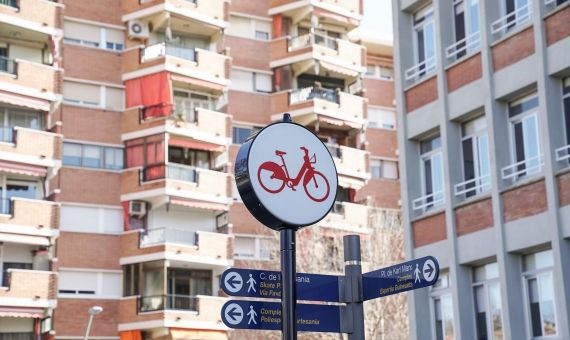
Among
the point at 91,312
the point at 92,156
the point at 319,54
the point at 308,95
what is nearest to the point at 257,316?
the point at 91,312

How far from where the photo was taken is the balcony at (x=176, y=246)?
3788cm

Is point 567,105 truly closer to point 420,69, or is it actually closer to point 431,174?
point 431,174

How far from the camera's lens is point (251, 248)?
135 ft

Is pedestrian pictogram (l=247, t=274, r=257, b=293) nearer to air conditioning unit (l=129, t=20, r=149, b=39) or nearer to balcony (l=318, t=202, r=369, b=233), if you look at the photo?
balcony (l=318, t=202, r=369, b=233)

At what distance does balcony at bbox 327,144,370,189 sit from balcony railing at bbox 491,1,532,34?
23060mm

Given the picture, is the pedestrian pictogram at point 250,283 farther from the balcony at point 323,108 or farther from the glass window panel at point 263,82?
the glass window panel at point 263,82

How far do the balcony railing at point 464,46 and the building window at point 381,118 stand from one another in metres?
26.4

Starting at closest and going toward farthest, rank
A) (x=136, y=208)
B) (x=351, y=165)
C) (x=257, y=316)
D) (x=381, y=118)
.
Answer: (x=257, y=316) < (x=136, y=208) < (x=351, y=165) < (x=381, y=118)

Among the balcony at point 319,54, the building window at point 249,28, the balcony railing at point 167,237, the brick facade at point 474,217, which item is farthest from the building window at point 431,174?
the building window at point 249,28

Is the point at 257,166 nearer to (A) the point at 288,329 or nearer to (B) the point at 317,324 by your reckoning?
(A) the point at 288,329

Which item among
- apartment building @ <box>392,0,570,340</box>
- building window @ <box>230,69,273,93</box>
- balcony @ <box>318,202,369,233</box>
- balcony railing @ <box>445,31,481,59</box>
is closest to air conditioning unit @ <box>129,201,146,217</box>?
building window @ <box>230,69,273,93</box>

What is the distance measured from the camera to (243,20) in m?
44.1

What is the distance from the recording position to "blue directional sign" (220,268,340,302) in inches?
285

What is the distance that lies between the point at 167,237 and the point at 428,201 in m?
18.1
